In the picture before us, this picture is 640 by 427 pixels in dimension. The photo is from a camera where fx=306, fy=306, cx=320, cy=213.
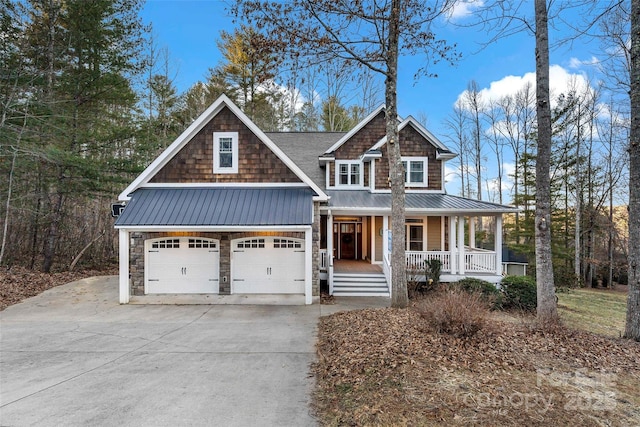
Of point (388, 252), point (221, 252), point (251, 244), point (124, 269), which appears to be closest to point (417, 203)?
point (388, 252)

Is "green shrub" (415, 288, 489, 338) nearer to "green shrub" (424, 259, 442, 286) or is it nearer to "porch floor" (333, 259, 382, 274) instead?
"green shrub" (424, 259, 442, 286)

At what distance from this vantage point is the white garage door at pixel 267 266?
11.2 m

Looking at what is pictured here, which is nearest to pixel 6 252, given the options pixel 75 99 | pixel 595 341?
pixel 75 99

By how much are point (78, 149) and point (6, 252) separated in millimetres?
6338

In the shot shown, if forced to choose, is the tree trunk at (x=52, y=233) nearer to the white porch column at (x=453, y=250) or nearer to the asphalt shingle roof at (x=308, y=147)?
the asphalt shingle roof at (x=308, y=147)

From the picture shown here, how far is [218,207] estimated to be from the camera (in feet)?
34.9

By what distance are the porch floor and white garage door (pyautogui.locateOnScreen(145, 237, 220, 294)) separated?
15.9 feet

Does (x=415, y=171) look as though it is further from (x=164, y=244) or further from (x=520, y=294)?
(x=164, y=244)

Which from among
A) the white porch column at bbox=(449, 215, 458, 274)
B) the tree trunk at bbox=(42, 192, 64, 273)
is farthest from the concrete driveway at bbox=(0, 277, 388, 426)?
the tree trunk at bbox=(42, 192, 64, 273)

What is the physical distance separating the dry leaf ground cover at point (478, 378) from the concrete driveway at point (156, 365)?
2.31ft

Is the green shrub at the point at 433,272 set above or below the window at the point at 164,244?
below

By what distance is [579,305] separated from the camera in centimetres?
1359

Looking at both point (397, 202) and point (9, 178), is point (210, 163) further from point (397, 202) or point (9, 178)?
point (9, 178)

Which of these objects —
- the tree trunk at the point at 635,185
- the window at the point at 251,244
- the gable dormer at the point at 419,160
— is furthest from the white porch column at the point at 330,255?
the tree trunk at the point at 635,185
